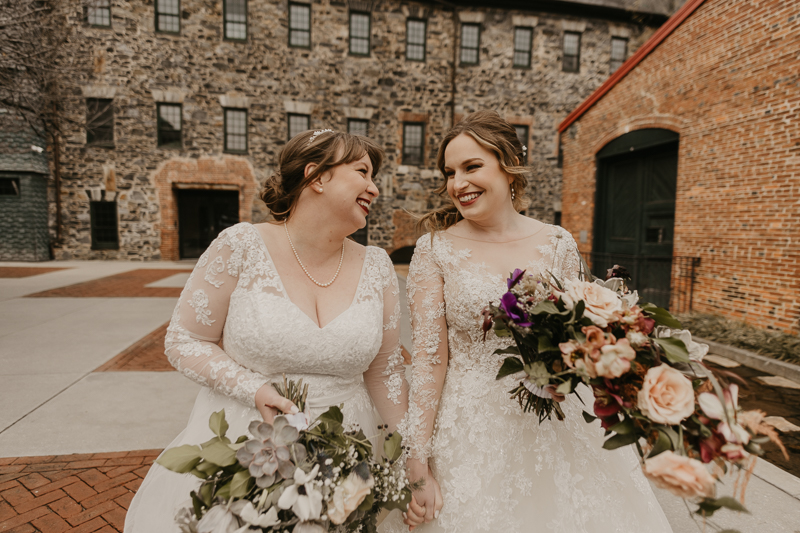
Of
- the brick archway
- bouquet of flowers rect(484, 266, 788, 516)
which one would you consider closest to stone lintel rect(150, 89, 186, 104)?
the brick archway

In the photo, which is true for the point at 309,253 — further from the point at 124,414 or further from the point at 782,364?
the point at 782,364

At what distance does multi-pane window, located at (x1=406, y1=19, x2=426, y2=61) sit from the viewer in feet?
55.1

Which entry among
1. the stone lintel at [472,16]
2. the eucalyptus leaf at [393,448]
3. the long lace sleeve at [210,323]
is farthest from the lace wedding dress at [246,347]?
the stone lintel at [472,16]

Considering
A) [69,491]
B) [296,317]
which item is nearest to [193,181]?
[69,491]

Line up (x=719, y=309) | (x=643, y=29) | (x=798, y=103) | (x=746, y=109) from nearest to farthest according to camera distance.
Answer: (x=798, y=103) < (x=746, y=109) < (x=719, y=309) < (x=643, y=29)

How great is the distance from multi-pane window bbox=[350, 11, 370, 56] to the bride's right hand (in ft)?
56.6

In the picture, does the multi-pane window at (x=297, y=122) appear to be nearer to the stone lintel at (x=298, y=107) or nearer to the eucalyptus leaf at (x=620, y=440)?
the stone lintel at (x=298, y=107)

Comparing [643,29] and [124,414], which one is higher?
[643,29]

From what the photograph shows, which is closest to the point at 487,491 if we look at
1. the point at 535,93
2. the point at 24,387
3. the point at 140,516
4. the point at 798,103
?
the point at 140,516

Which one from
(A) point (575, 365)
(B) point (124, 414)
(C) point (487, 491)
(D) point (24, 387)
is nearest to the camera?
(A) point (575, 365)

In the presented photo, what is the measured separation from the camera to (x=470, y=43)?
17203 millimetres

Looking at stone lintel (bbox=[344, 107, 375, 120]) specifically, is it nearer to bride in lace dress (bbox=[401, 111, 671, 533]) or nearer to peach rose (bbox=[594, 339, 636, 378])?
bride in lace dress (bbox=[401, 111, 671, 533])

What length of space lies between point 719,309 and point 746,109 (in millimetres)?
3313

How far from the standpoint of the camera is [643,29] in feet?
59.9
